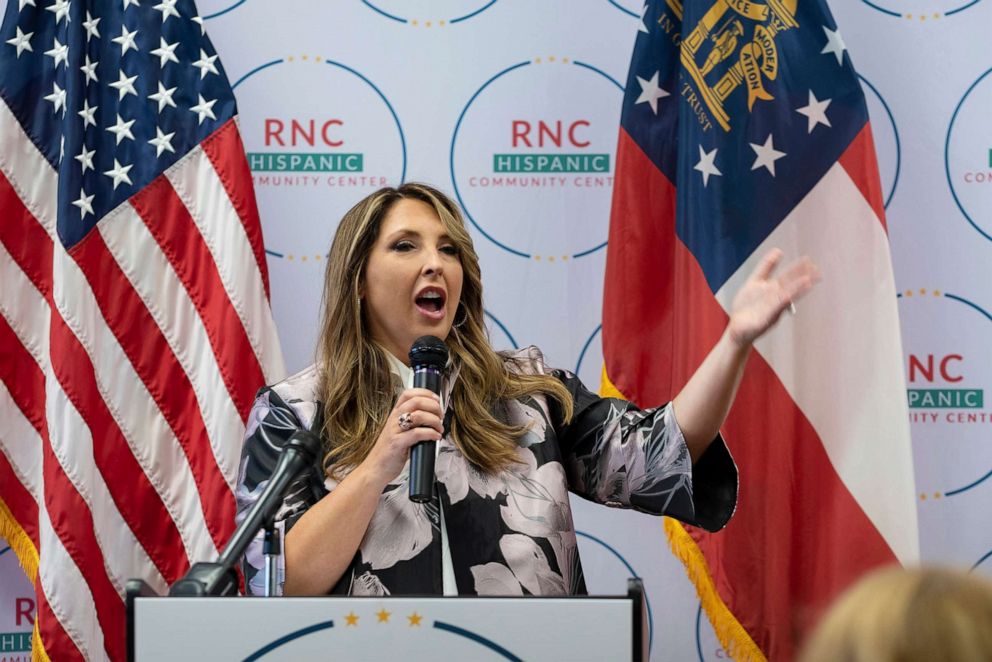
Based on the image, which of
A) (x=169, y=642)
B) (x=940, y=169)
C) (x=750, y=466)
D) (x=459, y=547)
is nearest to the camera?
(x=169, y=642)

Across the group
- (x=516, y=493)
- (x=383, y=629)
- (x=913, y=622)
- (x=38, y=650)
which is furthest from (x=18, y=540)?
(x=913, y=622)

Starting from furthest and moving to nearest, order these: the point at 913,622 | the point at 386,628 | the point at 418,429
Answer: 1. the point at 418,429
2. the point at 386,628
3. the point at 913,622

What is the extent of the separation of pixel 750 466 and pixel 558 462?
764 mm

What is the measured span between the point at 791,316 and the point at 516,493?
1.01m

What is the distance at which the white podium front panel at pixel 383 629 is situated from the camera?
1377mm

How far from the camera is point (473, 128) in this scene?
3.20 metres

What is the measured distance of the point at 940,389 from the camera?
3.12m

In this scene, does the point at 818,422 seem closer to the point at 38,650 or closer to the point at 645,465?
the point at 645,465

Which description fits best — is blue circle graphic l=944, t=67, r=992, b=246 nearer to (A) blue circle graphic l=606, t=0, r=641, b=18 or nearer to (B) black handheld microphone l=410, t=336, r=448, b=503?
(A) blue circle graphic l=606, t=0, r=641, b=18

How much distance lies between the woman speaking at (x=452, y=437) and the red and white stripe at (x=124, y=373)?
600 millimetres

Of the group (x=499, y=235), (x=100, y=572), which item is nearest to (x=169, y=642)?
(x=100, y=572)

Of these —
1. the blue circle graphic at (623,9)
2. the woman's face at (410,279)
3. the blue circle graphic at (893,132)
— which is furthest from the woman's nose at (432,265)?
the blue circle graphic at (893,132)

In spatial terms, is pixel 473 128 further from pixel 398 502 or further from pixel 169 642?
pixel 169 642

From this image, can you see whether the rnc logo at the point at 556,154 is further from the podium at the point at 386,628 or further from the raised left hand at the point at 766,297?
the podium at the point at 386,628
